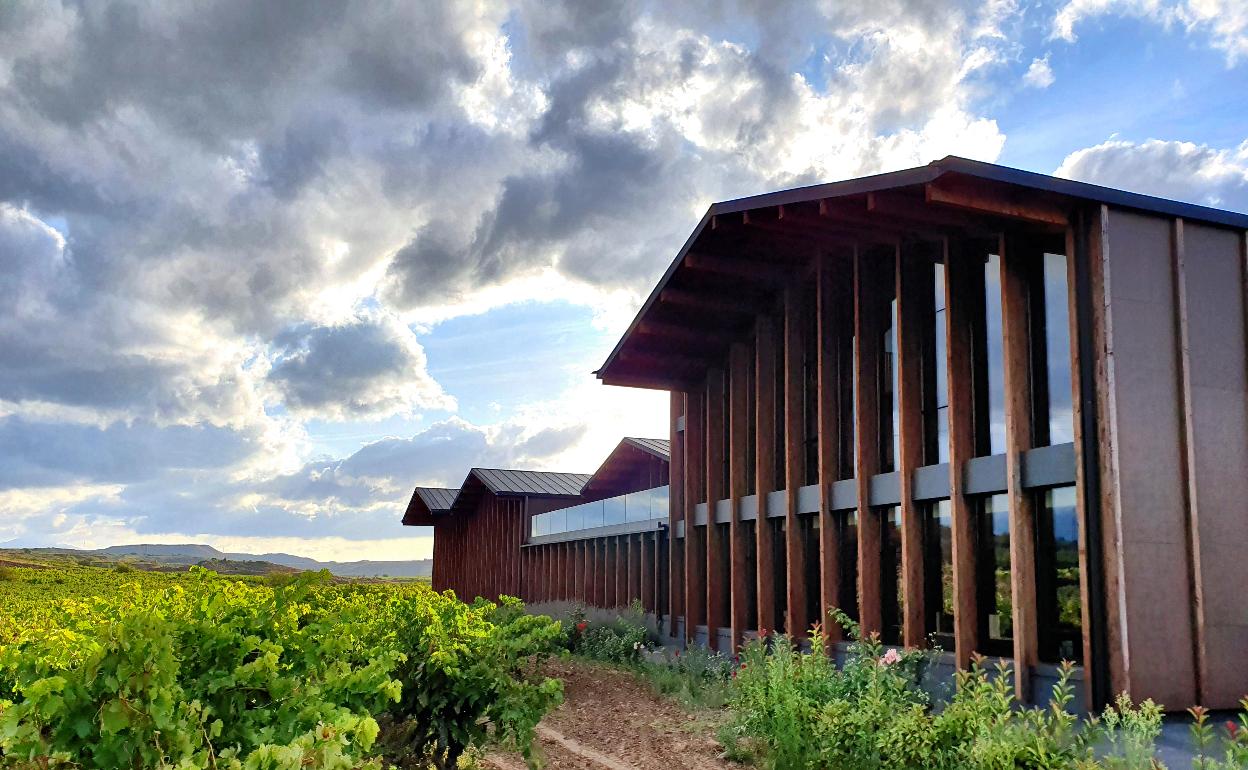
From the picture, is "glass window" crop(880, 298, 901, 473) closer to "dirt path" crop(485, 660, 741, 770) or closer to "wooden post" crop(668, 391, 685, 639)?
"dirt path" crop(485, 660, 741, 770)

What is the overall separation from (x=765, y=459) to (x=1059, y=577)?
22.3 ft

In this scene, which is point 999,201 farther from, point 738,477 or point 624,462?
point 624,462

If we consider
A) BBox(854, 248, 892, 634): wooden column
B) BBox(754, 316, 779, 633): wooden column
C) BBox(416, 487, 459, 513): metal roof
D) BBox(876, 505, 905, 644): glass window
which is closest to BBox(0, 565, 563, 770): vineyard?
BBox(854, 248, 892, 634): wooden column

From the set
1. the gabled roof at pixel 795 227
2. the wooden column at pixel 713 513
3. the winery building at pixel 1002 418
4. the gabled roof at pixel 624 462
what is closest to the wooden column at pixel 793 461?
the winery building at pixel 1002 418

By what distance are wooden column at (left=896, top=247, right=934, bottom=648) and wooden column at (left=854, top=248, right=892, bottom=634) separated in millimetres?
546

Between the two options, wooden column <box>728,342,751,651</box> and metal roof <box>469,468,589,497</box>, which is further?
metal roof <box>469,468,589,497</box>

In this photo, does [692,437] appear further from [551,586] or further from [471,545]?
[471,545]

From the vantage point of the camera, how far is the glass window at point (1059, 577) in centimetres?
1152

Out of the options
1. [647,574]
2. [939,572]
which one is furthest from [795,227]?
[647,574]

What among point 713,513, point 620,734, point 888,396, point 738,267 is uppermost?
point 738,267

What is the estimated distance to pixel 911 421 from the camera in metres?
13.9

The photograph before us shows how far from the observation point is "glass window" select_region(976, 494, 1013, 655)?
12305 millimetres

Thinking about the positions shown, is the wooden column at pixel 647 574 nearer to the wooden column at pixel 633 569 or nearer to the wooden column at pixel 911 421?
the wooden column at pixel 633 569

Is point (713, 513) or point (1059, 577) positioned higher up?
point (713, 513)
